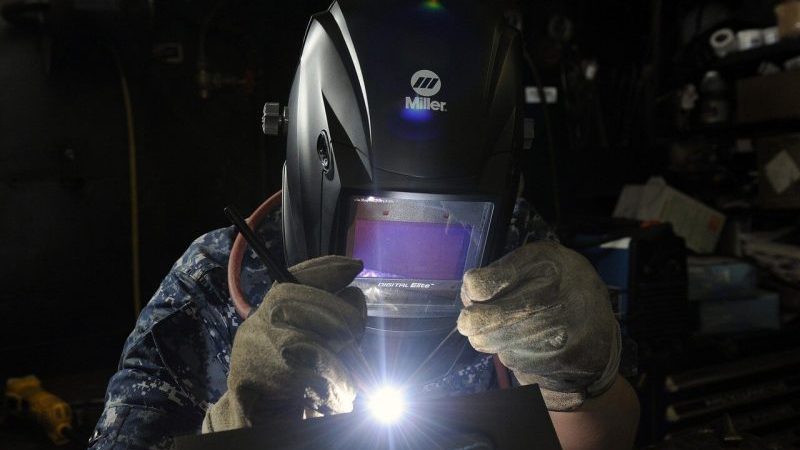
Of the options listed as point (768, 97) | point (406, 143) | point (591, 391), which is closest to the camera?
point (406, 143)

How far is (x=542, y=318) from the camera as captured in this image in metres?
0.81

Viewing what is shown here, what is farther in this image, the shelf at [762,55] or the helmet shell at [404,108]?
the shelf at [762,55]

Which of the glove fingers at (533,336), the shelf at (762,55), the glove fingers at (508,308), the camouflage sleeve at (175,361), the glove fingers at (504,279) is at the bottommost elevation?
the camouflage sleeve at (175,361)

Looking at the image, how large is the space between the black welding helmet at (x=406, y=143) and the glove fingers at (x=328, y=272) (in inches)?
2.5

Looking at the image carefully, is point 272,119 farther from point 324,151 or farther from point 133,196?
point 133,196

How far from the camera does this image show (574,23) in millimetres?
2881

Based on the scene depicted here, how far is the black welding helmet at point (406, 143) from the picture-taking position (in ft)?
2.56

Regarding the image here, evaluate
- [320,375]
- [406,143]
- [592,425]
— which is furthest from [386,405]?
[592,425]

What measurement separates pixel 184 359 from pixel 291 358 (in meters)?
0.39

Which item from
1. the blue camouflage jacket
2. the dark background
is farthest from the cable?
the blue camouflage jacket

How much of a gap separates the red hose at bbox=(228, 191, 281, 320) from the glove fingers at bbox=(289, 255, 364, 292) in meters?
0.11

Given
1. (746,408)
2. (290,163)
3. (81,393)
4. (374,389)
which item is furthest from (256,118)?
(746,408)

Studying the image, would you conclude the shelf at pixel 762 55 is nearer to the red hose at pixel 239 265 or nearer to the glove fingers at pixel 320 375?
the red hose at pixel 239 265

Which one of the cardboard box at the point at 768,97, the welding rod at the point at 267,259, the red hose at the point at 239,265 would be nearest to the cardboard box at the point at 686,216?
the cardboard box at the point at 768,97
